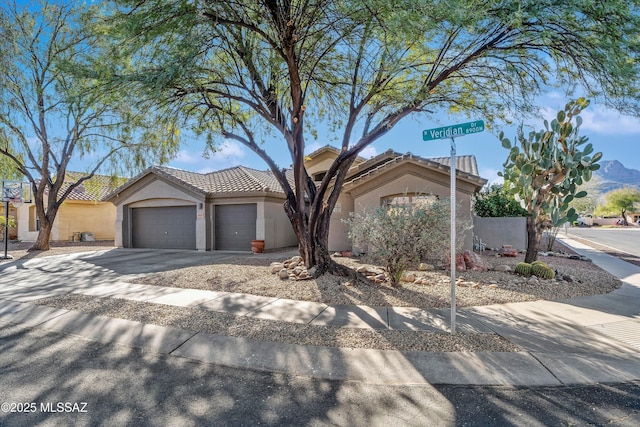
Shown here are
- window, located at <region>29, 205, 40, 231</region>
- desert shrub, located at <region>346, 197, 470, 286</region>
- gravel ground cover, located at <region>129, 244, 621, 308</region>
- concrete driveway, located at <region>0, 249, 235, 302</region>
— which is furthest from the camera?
window, located at <region>29, 205, 40, 231</region>

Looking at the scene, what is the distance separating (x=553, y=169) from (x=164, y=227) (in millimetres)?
Answer: 17997

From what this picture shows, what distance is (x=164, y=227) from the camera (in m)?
18.6

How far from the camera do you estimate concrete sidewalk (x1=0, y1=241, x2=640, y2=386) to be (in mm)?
3789

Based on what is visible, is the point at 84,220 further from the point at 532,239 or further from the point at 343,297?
the point at 532,239

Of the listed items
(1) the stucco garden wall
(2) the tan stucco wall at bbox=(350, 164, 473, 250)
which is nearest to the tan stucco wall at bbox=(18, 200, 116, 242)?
(2) the tan stucco wall at bbox=(350, 164, 473, 250)

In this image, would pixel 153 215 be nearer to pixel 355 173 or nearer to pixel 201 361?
pixel 355 173

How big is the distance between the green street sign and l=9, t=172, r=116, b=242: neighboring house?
23788 millimetres

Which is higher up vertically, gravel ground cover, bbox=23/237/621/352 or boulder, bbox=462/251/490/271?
boulder, bbox=462/251/490/271

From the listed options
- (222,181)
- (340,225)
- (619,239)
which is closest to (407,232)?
(340,225)

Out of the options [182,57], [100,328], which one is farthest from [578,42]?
[100,328]

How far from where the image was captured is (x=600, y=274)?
9.47 m

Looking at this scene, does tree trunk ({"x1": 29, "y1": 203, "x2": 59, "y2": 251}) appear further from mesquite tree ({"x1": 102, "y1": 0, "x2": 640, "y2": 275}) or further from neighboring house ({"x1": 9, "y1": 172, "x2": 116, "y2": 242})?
mesquite tree ({"x1": 102, "y1": 0, "x2": 640, "y2": 275})

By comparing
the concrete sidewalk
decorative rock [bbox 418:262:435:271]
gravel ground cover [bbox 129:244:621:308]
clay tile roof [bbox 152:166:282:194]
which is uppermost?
clay tile roof [bbox 152:166:282:194]

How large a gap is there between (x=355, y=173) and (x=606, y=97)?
9.47 meters
